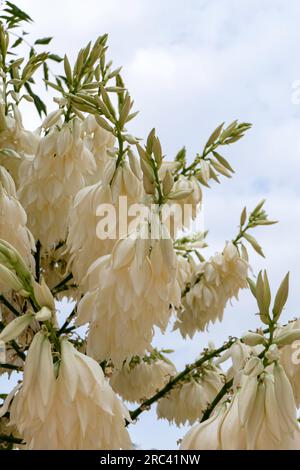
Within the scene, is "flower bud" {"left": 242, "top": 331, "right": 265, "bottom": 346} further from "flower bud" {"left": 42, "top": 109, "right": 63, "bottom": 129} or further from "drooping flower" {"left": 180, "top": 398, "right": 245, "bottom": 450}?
"flower bud" {"left": 42, "top": 109, "right": 63, "bottom": 129}

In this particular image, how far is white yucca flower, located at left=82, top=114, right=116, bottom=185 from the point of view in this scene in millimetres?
1516

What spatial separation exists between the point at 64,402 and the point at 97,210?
19.2 inches

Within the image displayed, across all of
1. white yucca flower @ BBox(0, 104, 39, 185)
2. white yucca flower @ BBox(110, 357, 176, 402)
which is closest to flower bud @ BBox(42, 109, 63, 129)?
white yucca flower @ BBox(0, 104, 39, 185)

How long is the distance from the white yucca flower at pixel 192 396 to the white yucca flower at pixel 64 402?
0.99 m

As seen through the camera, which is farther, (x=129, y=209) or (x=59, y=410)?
(x=129, y=209)

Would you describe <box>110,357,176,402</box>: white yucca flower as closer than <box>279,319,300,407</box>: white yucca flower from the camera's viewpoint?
No

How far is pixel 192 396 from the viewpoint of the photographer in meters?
1.81

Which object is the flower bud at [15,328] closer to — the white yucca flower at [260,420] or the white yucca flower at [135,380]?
the white yucca flower at [260,420]

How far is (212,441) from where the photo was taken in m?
Answer: 0.74

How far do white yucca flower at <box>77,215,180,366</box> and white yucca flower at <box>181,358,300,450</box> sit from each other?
260 millimetres

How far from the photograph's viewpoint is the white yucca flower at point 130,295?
964 mm

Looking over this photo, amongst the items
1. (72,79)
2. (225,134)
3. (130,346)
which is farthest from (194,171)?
(130,346)
